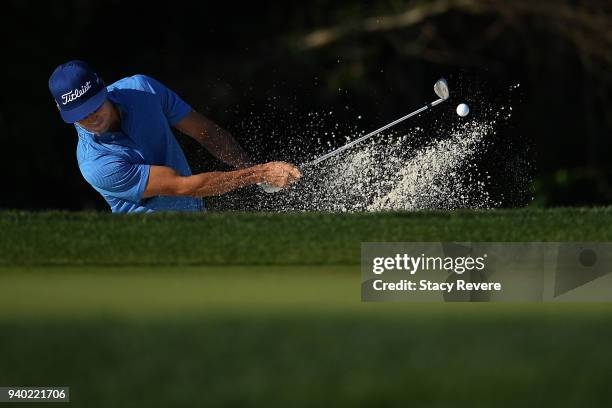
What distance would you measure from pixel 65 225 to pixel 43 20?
8203 mm

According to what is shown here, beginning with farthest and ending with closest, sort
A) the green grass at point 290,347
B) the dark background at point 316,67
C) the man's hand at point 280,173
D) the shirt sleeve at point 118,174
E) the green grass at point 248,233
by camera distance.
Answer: the dark background at point 316,67 → the shirt sleeve at point 118,174 → the man's hand at point 280,173 → the green grass at point 248,233 → the green grass at point 290,347

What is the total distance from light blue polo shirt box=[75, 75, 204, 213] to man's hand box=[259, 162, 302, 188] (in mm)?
736

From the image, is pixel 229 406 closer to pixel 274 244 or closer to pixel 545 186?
pixel 274 244

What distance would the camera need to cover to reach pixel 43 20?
1384 centimetres

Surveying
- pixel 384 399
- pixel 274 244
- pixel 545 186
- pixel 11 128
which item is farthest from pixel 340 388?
pixel 11 128

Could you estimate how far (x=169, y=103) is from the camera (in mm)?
6824

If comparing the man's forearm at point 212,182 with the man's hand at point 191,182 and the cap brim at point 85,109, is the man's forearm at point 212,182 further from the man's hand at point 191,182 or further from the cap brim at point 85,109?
the cap brim at point 85,109

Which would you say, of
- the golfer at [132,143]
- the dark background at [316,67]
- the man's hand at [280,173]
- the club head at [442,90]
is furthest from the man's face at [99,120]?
the dark background at [316,67]

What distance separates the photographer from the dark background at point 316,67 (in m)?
13.7

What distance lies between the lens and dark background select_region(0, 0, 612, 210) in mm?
13711

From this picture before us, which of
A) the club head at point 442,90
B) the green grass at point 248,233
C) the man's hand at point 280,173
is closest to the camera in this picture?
the green grass at point 248,233

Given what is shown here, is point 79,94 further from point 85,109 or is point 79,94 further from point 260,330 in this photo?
point 260,330

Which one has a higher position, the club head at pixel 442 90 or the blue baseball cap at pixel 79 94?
the club head at pixel 442 90

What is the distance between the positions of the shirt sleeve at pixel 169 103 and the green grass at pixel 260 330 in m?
1.12
